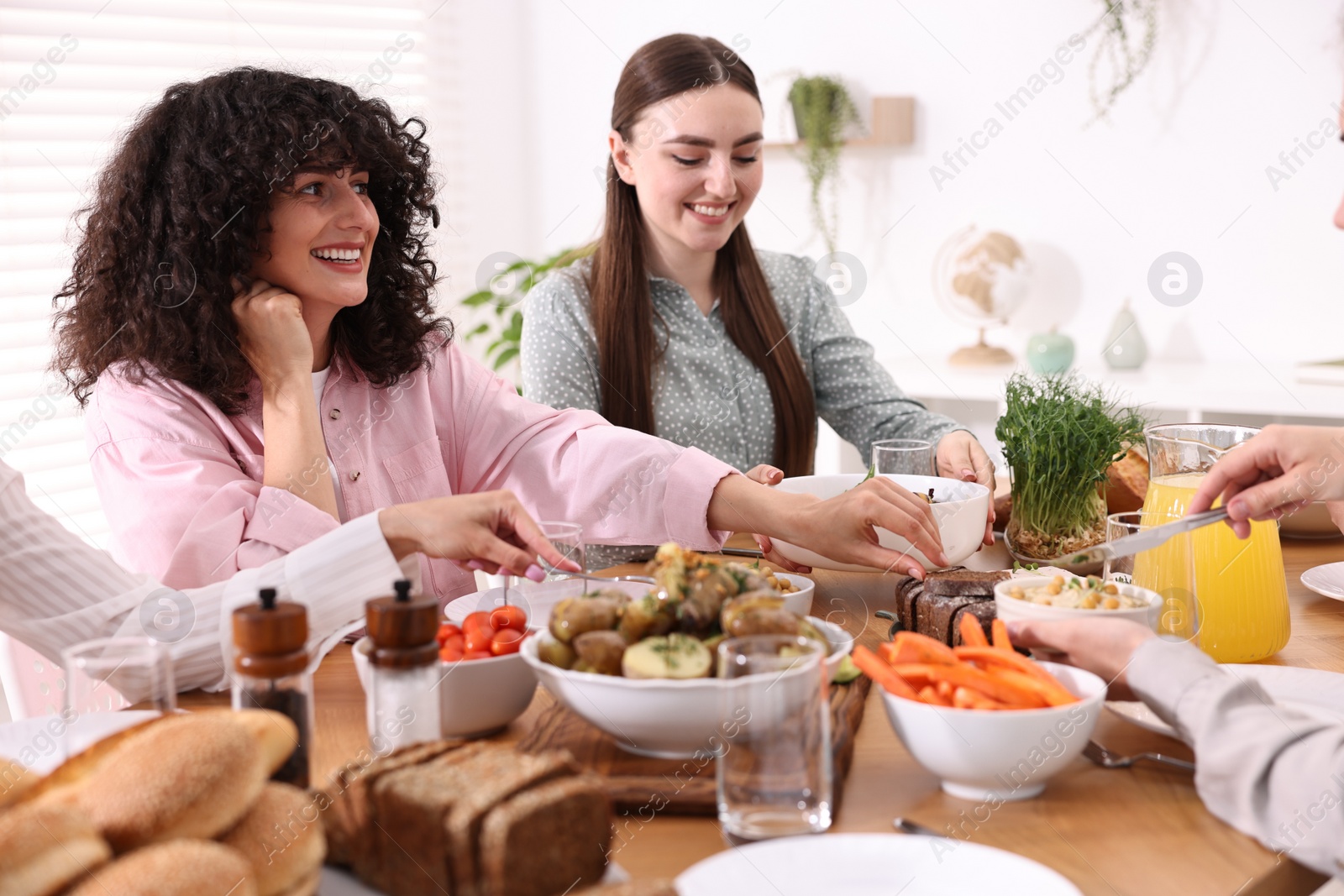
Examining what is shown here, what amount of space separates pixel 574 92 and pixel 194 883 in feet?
14.2

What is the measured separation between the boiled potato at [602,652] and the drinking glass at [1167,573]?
512 mm

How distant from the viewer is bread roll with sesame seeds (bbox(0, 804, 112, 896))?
649mm

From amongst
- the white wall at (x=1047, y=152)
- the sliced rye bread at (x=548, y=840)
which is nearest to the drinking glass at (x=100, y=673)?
the sliced rye bread at (x=548, y=840)

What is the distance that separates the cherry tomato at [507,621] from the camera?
3.81 feet

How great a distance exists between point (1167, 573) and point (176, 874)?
3.43ft

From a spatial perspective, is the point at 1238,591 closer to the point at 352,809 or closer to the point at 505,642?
the point at 505,642

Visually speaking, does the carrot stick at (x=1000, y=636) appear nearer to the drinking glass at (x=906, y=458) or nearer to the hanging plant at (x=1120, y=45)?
the drinking glass at (x=906, y=458)

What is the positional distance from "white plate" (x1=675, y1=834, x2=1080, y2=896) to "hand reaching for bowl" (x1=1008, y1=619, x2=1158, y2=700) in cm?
30

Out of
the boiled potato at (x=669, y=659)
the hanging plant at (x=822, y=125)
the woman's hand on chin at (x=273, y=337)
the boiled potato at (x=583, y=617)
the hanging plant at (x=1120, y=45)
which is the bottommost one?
the boiled potato at (x=669, y=659)

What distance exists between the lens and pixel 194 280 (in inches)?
67.3

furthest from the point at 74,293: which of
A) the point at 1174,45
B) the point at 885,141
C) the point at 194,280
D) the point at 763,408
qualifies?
the point at 1174,45

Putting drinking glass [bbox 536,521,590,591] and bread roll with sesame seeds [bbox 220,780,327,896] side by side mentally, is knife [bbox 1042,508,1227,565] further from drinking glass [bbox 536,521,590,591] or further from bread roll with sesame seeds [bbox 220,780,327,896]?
bread roll with sesame seeds [bbox 220,780,327,896]

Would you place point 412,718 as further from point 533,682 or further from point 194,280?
point 194,280

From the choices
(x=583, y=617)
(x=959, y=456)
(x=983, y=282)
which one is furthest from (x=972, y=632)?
(x=983, y=282)
